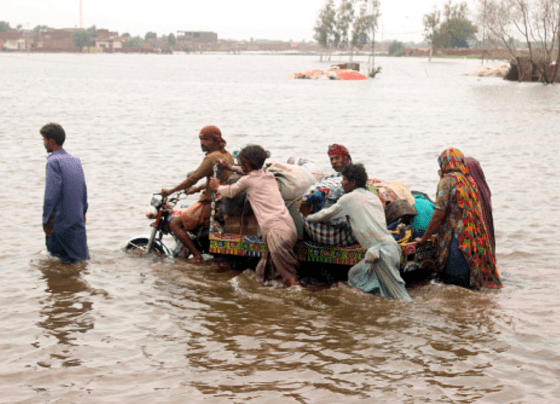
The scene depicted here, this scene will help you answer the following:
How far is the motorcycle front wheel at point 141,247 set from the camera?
325 inches

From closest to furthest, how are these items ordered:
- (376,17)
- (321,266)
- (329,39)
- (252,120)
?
(321,266) < (252,120) < (376,17) < (329,39)

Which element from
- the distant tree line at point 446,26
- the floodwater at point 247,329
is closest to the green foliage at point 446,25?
the distant tree line at point 446,26

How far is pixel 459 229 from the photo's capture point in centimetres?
670

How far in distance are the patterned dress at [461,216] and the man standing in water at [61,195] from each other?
11.4ft

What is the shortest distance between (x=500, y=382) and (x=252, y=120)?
2440 cm

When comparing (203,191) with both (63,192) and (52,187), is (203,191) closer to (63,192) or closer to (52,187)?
(63,192)

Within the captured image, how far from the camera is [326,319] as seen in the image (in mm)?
6473

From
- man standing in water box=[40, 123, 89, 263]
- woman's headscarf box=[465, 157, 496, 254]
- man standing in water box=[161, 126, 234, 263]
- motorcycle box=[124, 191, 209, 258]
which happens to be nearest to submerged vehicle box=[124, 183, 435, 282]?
motorcycle box=[124, 191, 209, 258]

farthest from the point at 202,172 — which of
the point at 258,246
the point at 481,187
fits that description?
the point at 481,187

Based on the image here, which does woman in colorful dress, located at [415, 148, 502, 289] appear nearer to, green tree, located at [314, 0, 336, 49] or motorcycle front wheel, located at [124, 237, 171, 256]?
motorcycle front wheel, located at [124, 237, 171, 256]

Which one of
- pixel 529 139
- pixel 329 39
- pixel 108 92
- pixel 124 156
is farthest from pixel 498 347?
pixel 329 39

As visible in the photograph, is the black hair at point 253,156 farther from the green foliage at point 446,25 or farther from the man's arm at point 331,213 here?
the green foliage at point 446,25

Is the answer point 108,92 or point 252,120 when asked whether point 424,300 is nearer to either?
point 252,120

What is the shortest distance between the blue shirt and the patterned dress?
3.44 m
